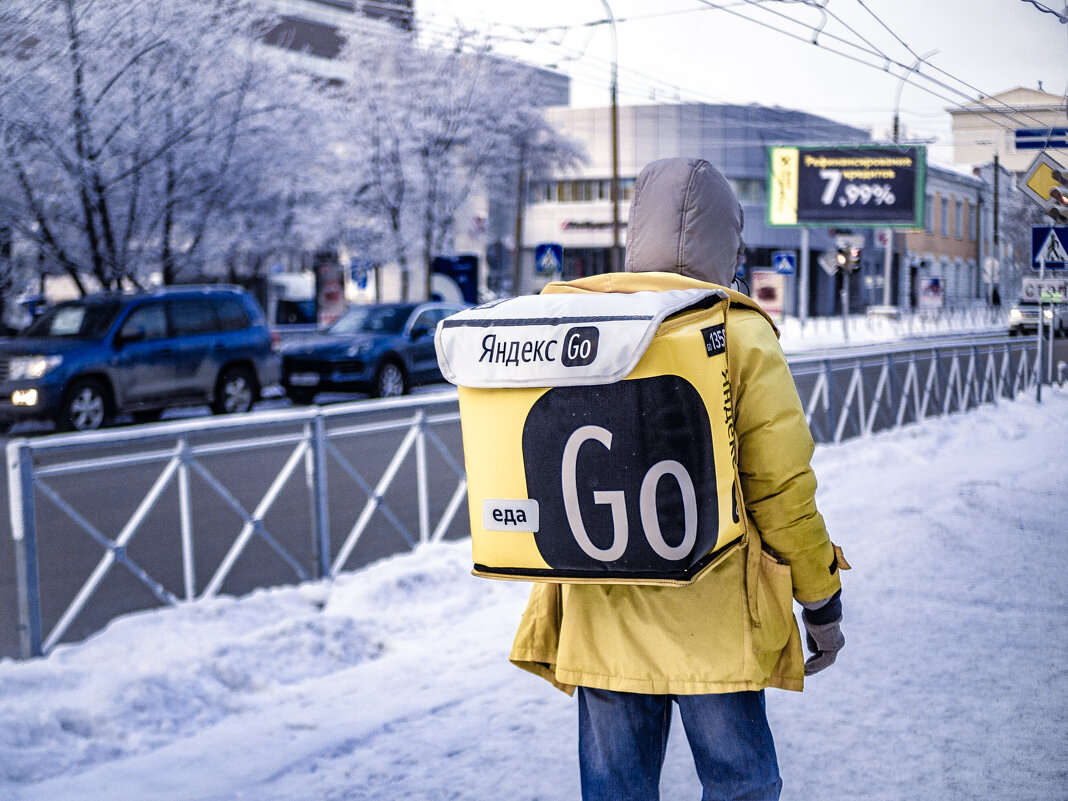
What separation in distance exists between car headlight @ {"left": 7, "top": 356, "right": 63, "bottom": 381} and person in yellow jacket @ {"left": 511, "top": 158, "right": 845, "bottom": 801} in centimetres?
1264

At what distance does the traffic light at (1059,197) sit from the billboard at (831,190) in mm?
32424

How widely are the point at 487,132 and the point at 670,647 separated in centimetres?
3147

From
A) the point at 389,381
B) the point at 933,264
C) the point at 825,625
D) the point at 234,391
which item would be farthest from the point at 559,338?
the point at 933,264

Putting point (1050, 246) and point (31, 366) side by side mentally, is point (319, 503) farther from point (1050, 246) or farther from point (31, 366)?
point (31, 366)

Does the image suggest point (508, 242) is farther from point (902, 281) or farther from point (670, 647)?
point (670, 647)

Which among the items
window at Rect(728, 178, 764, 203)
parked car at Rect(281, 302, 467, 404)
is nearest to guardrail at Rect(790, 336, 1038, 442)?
parked car at Rect(281, 302, 467, 404)

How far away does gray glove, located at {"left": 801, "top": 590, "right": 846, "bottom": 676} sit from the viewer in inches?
87.3

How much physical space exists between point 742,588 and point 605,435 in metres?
0.45

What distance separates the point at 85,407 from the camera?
1367 centimetres

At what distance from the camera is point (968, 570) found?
18.1 ft

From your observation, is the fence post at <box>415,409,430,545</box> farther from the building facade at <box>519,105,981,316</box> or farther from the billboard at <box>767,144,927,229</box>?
Result: the building facade at <box>519,105,981,316</box>

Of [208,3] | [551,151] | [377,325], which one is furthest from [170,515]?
[551,151]

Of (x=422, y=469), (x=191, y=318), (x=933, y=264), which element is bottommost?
(x=422, y=469)

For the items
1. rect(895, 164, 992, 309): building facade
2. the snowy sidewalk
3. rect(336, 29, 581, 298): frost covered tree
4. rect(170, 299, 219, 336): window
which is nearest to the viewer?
the snowy sidewalk
